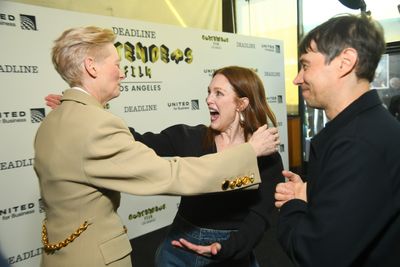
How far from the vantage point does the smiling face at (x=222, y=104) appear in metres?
1.74

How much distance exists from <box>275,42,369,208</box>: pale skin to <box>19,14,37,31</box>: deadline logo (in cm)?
204

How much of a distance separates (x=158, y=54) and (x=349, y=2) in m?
2.25

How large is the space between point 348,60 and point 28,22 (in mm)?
2221

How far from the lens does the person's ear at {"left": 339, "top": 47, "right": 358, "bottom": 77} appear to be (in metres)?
1.07

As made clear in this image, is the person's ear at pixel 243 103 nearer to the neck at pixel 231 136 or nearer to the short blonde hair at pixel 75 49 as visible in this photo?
the neck at pixel 231 136

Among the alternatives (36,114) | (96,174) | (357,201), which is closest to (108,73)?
(96,174)

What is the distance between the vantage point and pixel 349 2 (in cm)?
402

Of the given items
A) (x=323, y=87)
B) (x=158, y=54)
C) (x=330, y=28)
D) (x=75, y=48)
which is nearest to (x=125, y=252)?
(x=75, y=48)

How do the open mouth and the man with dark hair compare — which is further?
the open mouth

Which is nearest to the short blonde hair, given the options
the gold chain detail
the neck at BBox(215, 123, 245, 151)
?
the gold chain detail

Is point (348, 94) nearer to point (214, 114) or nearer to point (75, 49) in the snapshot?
point (214, 114)

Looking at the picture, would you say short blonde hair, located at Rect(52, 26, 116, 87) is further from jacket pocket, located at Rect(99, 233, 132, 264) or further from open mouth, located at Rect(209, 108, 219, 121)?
open mouth, located at Rect(209, 108, 219, 121)

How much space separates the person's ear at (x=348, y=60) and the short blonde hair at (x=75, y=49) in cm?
81

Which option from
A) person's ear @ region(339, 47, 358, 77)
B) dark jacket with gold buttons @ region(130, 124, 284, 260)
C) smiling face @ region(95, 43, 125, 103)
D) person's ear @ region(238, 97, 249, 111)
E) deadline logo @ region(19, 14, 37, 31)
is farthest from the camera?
deadline logo @ region(19, 14, 37, 31)
